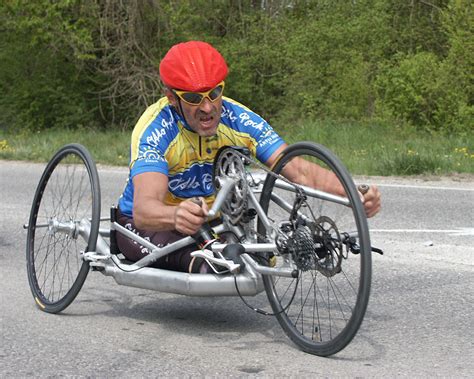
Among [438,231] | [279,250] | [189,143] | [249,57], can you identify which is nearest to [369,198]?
[279,250]

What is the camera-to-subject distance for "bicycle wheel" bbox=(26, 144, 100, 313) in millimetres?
5918

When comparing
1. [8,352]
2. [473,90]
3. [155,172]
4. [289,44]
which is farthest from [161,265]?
[289,44]

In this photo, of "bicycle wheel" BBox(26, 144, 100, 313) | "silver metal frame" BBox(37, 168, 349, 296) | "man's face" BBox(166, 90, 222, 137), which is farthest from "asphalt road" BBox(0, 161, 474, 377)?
"man's face" BBox(166, 90, 222, 137)

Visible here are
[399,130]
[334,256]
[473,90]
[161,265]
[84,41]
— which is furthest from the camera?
[84,41]

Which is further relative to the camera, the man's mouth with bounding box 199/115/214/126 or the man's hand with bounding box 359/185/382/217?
the man's mouth with bounding box 199/115/214/126

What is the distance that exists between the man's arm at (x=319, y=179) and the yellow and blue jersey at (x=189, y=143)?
31cm

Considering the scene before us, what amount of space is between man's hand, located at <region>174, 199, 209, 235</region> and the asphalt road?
60cm

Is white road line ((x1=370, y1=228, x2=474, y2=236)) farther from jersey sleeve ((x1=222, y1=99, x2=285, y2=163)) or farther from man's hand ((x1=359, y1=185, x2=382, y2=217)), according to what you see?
man's hand ((x1=359, y1=185, x2=382, y2=217))

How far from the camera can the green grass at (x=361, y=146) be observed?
13727mm

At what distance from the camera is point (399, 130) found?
19719 mm

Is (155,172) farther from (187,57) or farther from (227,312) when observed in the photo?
(227,312)

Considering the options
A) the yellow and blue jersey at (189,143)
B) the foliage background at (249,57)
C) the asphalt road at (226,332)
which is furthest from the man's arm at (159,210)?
the foliage background at (249,57)

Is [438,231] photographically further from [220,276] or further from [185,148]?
[220,276]

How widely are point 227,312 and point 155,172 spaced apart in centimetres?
108
